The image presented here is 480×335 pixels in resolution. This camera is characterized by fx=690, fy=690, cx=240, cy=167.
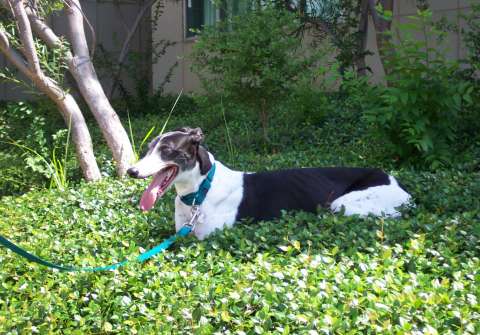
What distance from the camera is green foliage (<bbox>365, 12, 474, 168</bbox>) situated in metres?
6.95

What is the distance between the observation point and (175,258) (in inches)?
163

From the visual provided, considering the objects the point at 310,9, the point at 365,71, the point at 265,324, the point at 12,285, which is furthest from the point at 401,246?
the point at 310,9

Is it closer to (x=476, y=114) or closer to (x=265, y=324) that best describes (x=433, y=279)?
(x=265, y=324)

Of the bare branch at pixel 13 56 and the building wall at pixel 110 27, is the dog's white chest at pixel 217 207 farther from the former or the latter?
the building wall at pixel 110 27

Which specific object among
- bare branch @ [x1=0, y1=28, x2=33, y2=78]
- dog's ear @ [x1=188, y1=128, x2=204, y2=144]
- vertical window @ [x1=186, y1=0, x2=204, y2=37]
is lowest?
dog's ear @ [x1=188, y1=128, x2=204, y2=144]

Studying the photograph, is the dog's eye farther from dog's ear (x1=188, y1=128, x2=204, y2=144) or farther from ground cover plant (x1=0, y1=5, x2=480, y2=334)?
ground cover plant (x1=0, y1=5, x2=480, y2=334)

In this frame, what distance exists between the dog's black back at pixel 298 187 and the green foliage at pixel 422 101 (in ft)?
5.53

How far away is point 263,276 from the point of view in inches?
138

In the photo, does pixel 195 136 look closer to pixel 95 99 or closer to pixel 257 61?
pixel 95 99

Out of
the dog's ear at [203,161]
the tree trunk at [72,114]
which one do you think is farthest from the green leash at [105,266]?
the tree trunk at [72,114]

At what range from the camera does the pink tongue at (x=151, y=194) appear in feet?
15.1

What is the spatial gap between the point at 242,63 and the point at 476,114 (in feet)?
9.29

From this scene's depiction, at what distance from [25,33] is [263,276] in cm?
483

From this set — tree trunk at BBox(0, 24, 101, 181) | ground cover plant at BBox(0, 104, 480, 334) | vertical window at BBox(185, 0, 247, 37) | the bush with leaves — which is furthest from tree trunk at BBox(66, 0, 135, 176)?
vertical window at BBox(185, 0, 247, 37)
